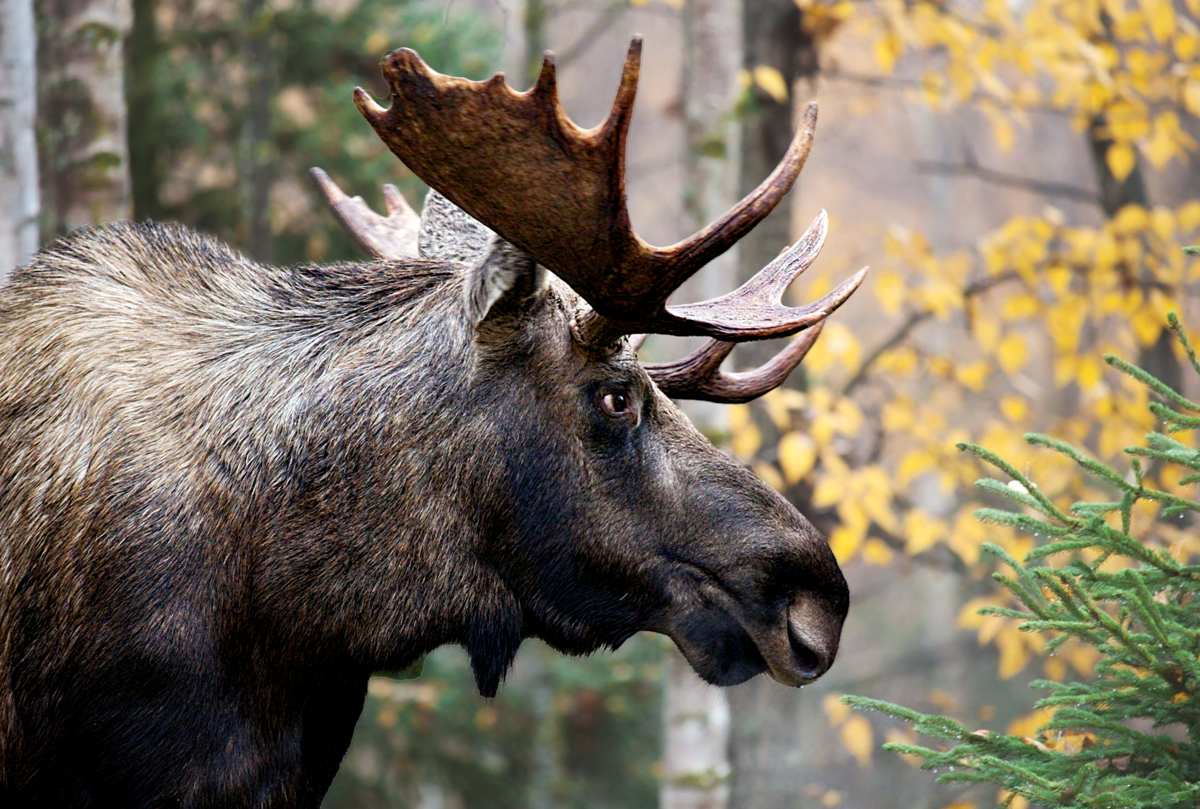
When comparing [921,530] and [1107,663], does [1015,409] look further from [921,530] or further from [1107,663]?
[1107,663]

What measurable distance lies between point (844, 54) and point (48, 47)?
44.7 feet

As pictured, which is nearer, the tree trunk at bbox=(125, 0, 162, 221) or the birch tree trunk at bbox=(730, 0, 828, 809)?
the birch tree trunk at bbox=(730, 0, 828, 809)

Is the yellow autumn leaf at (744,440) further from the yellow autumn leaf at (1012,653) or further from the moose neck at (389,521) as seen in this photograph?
the moose neck at (389,521)

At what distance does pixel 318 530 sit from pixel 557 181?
969 millimetres

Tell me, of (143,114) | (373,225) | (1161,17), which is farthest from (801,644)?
(143,114)

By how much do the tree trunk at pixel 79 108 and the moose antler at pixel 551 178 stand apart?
2.63m

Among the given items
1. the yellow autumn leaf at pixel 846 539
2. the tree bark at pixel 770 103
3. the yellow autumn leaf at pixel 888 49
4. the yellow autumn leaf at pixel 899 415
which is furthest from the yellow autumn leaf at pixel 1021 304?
the yellow autumn leaf at pixel 846 539

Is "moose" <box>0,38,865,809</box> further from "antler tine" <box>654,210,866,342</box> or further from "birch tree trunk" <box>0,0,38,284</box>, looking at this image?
"birch tree trunk" <box>0,0,38,284</box>

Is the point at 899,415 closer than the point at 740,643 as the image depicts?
No

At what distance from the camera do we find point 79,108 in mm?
4672

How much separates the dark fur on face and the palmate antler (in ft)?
0.53

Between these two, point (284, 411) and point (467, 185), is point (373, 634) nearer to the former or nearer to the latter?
point (284, 411)

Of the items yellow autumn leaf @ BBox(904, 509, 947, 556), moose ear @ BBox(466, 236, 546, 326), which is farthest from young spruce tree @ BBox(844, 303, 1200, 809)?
yellow autumn leaf @ BBox(904, 509, 947, 556)

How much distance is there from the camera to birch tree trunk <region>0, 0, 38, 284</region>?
4.00m
